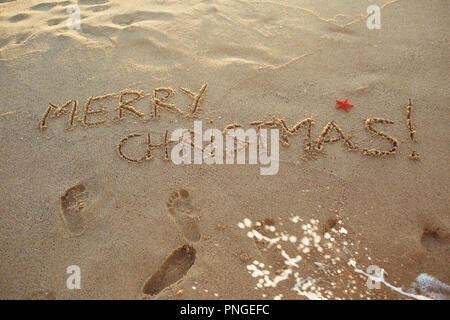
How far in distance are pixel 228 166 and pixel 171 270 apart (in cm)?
77

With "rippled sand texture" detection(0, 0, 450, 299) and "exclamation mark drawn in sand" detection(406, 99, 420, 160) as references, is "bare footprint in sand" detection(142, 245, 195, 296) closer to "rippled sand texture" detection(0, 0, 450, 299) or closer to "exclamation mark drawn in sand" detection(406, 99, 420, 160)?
"rippled sand texture" detection(0, 0, 450, 299)

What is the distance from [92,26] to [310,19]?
2.16 meters

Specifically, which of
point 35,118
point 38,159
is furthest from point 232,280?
point 35,118

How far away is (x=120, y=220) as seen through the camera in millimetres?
1942

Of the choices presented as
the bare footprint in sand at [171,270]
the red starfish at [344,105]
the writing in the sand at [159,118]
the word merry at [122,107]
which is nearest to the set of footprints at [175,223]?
the bare footprint in sand at [171,270]

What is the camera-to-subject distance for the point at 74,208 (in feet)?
6.54

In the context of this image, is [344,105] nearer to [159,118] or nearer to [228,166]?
[228,166]

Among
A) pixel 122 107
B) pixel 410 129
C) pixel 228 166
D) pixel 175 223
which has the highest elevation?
pixel 122 107

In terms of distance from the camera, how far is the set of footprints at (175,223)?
5.75 feet

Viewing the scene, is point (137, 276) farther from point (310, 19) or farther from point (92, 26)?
point (310, 19)

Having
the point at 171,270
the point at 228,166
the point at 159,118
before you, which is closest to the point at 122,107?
the point at 159,118

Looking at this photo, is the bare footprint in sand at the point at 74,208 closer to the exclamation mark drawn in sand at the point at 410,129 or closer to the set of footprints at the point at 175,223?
the set of footprints at the point at 175,223

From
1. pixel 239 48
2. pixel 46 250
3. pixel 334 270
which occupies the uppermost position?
pixel 239 48

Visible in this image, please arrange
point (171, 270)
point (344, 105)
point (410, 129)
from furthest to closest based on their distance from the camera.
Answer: point (344, 105) → point (410, 129) → point (171, 270)
